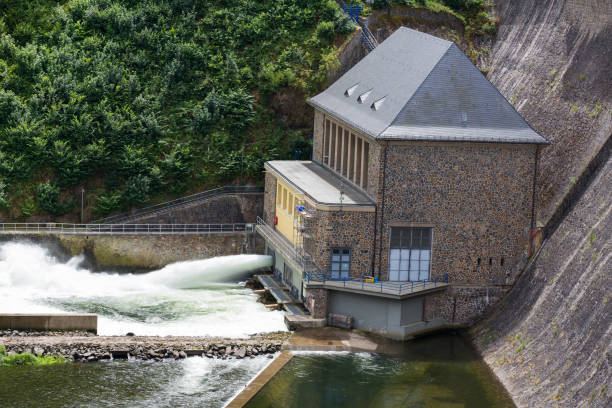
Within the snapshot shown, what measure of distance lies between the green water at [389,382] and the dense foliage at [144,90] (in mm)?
21404

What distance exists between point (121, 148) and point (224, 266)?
10.7m


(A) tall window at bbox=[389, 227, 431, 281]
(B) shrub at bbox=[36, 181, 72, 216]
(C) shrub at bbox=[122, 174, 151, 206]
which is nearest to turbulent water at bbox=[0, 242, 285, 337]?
(B) shrub at bbox=[36, 181, 72, 216]

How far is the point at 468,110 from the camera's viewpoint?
56.6 metres

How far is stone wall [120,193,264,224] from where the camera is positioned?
68000 mm

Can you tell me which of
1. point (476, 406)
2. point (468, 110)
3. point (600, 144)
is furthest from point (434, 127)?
point (476, 406)

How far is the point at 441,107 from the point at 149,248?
64.9 feet

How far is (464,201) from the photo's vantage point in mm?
56312

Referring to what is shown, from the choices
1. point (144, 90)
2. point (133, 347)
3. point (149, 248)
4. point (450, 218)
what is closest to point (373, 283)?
point (450, 218)

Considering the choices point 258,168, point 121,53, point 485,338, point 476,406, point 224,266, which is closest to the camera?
point 476,406

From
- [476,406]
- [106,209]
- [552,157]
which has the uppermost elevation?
[552,157]

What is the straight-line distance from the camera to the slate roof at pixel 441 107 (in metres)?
55.8

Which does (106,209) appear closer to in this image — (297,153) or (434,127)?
(297,153)

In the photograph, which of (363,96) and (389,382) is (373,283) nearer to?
(389,382)

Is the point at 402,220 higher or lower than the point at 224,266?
higher
